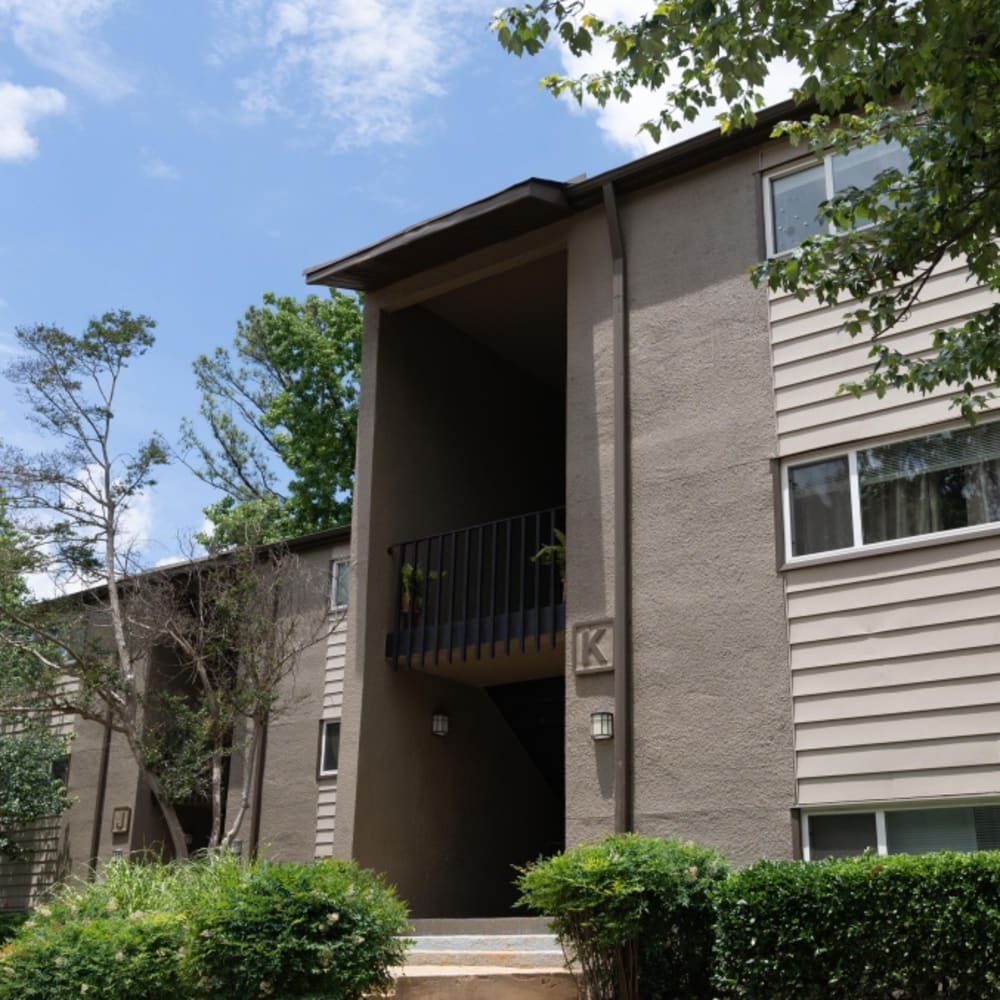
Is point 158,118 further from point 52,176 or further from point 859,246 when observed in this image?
point 859,246

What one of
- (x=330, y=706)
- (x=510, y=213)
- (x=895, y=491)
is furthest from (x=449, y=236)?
(x=330, y=706)

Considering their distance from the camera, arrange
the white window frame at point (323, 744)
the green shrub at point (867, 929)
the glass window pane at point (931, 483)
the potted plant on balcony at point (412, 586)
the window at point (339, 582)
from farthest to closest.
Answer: the window at point (339, 582), the white window frame at point (323, 744), the potted plant on balcony at point (412, 586), the glass window pane at point (931, 483), the green shrub at point (867, 929)

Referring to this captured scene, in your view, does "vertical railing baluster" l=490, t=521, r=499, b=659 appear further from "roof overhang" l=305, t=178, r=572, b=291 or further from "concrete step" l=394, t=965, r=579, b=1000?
"concrete step" l=394, t=965, r=579, b=1000

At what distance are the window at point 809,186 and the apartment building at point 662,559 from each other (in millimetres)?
27

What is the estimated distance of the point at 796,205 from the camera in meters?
11.5

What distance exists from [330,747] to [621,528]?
7.23m

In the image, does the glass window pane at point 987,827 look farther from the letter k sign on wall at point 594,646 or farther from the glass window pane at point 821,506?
the letter k sign on wall at point 594,646

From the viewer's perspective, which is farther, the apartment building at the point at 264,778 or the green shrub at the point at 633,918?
the apartment building at the point at 264,778

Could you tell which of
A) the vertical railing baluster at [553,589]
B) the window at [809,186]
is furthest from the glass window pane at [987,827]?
the window at [809,186]

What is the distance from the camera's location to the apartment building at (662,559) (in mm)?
9773

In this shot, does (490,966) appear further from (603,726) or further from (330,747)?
(330,747)

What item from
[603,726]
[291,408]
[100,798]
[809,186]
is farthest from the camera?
[291,408]

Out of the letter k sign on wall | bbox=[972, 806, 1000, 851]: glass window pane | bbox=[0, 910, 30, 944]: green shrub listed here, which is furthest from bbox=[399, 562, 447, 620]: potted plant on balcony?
bbox=[972, 806, 1000, 851]: glass window pane

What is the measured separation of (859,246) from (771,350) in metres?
3.86
